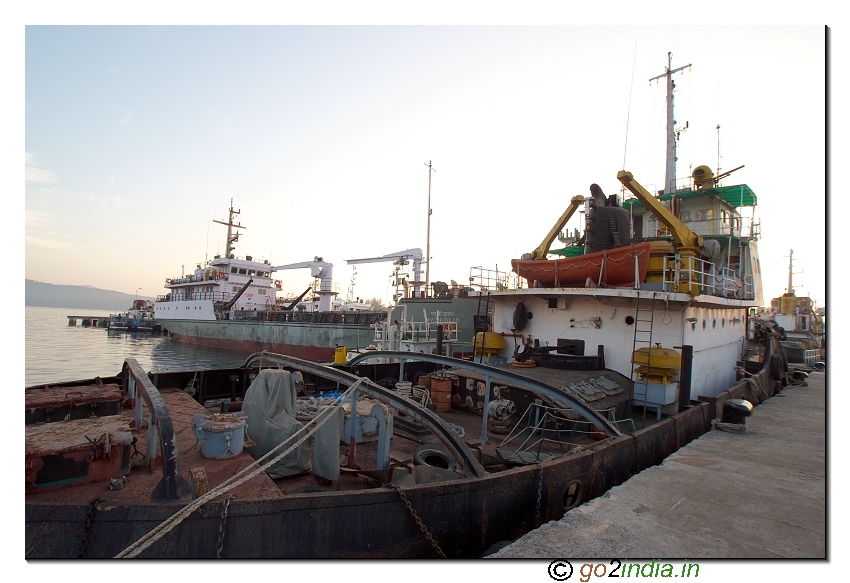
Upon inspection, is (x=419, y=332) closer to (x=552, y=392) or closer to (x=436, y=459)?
(x=552, y=392)

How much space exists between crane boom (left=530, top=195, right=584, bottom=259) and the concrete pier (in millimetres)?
7828

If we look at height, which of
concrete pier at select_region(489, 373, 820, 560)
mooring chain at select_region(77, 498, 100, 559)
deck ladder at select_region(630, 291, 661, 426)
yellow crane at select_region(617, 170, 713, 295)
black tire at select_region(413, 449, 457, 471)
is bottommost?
concrete pier at select_region(489, 373, 820, 560)

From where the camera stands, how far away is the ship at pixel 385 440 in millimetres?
4020

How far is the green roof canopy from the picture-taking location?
16.1 metres

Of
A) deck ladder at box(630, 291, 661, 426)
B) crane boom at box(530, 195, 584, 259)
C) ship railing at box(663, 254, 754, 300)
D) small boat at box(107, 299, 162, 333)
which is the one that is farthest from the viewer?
small boat at box(107, 299, 162, 333)

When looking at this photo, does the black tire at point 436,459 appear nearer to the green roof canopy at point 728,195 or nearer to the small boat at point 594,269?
the small boat at point 594,269

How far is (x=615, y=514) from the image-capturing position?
207 inches

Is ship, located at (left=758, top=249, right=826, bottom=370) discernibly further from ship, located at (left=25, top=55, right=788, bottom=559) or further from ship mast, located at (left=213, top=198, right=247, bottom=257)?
ship mast, located at (left=213, top=198, right=247, bottom=257)

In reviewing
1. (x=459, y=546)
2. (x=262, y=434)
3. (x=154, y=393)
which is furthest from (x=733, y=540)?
(x=154, y=393)

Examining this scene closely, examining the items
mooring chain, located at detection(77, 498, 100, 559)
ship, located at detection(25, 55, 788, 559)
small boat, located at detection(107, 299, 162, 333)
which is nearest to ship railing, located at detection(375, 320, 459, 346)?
ship, located at detection(25, 55, 788, 559)

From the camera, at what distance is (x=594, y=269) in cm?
1207

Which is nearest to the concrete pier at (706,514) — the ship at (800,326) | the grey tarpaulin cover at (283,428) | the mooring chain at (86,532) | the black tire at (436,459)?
the black tire at (436,459)

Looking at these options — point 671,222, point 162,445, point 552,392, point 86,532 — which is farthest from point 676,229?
point 86,532

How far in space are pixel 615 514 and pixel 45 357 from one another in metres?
44.4
